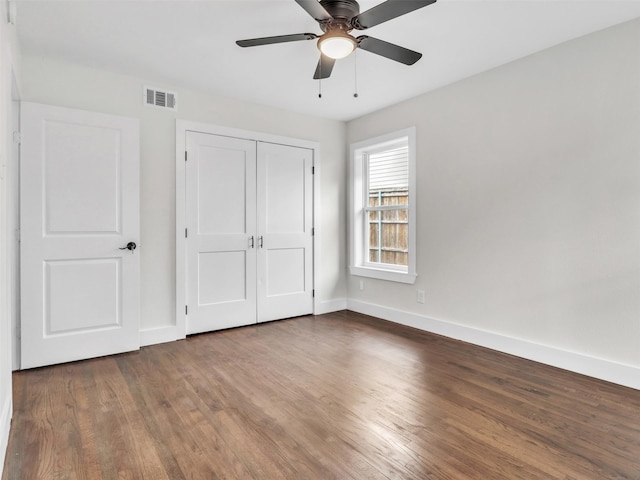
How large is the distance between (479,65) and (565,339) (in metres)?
2.42

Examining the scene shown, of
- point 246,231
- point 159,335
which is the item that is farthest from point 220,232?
point 159,335

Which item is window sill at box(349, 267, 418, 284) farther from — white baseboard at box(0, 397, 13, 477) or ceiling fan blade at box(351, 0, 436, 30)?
white baseboard at box(0, 397, 13, 477)

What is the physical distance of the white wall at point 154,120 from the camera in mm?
3147

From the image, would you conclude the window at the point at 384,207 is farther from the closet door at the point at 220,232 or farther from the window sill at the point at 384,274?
the closet door at the point at 220,232

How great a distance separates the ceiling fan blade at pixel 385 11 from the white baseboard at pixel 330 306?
11.0 feet

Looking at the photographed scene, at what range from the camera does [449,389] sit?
100.0 inches

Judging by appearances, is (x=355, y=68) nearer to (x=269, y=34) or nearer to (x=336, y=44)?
(x=269, y=34)

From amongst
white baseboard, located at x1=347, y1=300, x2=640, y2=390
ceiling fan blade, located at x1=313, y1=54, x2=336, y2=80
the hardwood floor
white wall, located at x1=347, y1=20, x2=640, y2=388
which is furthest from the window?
ceiling fan blade, located at x1=313, y1=54, x2=336, y2=80

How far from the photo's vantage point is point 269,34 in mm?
2760

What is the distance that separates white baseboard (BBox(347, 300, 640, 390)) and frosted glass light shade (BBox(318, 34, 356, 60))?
2.71 meters

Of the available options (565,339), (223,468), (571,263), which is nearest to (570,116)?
(571,263)

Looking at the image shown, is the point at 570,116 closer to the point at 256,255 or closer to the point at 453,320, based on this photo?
the point at 453,320

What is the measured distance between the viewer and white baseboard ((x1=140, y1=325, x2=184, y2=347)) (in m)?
3.51

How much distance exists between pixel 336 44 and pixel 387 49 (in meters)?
0.40
